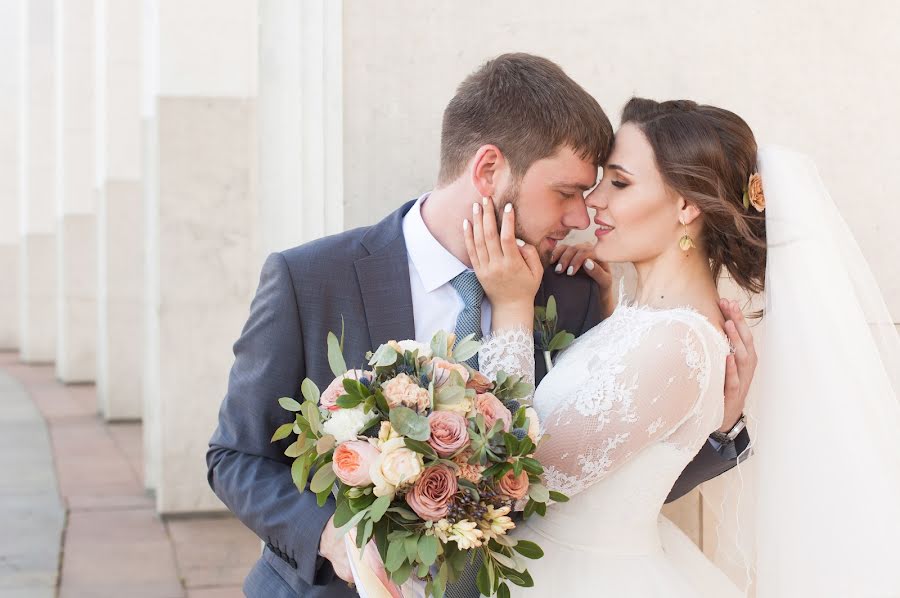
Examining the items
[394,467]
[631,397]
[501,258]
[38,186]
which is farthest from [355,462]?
[38,186]

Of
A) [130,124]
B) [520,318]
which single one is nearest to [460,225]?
[520,318]

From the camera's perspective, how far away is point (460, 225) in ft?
9.09

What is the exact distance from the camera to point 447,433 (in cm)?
192

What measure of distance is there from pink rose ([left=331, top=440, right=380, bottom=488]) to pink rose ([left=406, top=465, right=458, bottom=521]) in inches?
Result: 3.6

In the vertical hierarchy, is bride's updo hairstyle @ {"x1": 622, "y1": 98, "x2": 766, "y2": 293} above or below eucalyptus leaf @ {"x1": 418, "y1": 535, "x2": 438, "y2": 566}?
above

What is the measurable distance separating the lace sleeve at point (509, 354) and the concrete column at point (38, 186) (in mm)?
15874

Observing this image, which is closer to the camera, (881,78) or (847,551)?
(847,551)

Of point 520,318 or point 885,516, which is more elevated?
point 520,318

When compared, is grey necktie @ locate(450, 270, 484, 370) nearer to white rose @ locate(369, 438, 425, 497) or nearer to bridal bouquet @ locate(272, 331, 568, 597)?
bridal bouquet @ locate(272, 331, 568, 597)

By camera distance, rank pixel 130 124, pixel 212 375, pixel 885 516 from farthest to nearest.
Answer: pixel 130 124
pixel 212 375
pixel 885 516

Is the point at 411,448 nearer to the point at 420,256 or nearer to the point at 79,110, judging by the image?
the point at 420,256

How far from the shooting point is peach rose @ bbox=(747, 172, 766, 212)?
2639mm

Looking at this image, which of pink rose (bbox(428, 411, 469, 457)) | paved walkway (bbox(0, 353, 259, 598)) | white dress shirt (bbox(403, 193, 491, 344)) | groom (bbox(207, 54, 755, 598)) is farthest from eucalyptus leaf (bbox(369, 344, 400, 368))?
paved walkway (bbox(0, 353, 259, 598))

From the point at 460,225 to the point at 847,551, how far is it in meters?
1.25
